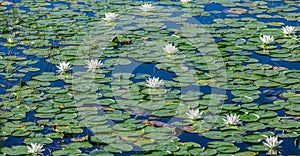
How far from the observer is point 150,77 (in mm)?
5258

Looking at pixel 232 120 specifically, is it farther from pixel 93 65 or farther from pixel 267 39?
pixel 267 39

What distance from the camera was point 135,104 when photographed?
477 centimetres

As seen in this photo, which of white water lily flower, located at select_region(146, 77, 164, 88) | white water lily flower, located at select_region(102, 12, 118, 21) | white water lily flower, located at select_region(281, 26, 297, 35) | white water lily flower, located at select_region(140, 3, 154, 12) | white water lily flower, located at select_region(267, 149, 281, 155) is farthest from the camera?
white water lily flower, located at select_region(140, 3, 154, 12)

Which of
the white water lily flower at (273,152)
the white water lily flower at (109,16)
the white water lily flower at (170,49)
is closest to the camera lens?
the white water lily flower at (273,152)

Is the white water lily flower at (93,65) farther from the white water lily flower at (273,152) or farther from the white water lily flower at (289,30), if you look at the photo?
the white water lily flower at (273,152)

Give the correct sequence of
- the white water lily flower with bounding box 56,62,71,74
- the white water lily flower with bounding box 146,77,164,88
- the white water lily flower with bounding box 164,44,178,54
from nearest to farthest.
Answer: the white water lily flower with bounding box 146,77,164,88, the white water lily flower with bounding box 56,62,71,74, the white water lily flower with bounding box 164,44,178,54

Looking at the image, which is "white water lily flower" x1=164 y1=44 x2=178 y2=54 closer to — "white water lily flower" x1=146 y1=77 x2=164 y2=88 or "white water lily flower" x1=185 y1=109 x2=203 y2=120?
"white water lily flower" x1=146 y1=77 x2=164 y2=88

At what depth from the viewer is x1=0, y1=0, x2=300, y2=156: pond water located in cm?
429

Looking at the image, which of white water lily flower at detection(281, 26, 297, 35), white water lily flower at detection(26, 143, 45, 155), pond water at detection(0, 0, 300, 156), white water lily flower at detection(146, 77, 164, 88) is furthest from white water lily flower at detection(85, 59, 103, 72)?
white water lily flower at detection(281, 26, 297, 35)

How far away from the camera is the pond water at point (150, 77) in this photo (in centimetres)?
429

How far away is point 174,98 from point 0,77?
1.39m

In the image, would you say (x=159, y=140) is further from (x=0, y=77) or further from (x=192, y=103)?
(x=0, y=77)

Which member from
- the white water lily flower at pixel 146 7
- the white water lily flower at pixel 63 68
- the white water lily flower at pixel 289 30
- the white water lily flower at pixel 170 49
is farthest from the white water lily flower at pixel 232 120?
the white water lily flower at pixel 146 7

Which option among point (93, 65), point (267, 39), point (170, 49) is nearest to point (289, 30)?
point (267, 39)
